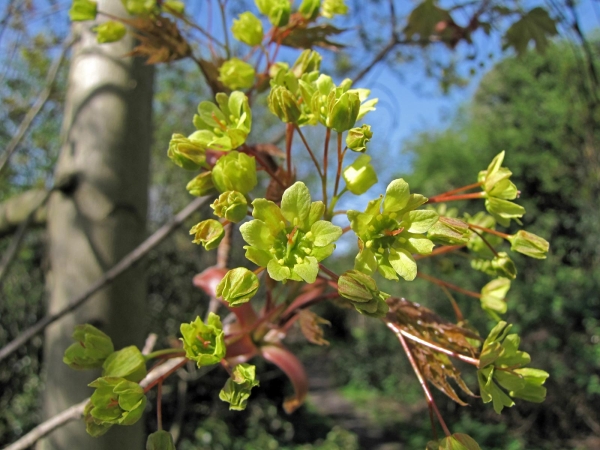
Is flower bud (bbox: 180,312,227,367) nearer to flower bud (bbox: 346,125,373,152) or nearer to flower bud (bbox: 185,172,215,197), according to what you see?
flower bud (bbox: 185,172,215,197)

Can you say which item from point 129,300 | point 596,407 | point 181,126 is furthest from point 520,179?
point 129,300

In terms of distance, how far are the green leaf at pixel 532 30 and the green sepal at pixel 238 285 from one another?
1.09 meters

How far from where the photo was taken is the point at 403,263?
55 centimetres

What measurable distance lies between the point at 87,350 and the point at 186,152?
291mm

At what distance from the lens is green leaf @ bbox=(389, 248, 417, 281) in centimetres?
53

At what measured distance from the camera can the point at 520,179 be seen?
795 cm

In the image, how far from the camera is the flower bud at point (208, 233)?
575 millimetres

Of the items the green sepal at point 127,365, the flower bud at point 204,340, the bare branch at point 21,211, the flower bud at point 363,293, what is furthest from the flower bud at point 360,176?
the bare branch at point 21,211

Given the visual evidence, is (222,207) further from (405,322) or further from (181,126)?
(181,126)

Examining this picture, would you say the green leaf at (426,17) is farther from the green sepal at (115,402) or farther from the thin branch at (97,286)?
the green sepal at (115,402)

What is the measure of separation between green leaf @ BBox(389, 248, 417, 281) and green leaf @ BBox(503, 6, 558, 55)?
37.9 inches

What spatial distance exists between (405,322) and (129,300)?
0.71 metres

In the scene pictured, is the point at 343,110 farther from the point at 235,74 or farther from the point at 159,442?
the point at 159,442

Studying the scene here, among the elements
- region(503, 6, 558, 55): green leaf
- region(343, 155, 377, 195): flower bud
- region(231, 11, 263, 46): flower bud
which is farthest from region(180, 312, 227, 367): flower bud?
region(503, 6, 558, 55): green leaf
